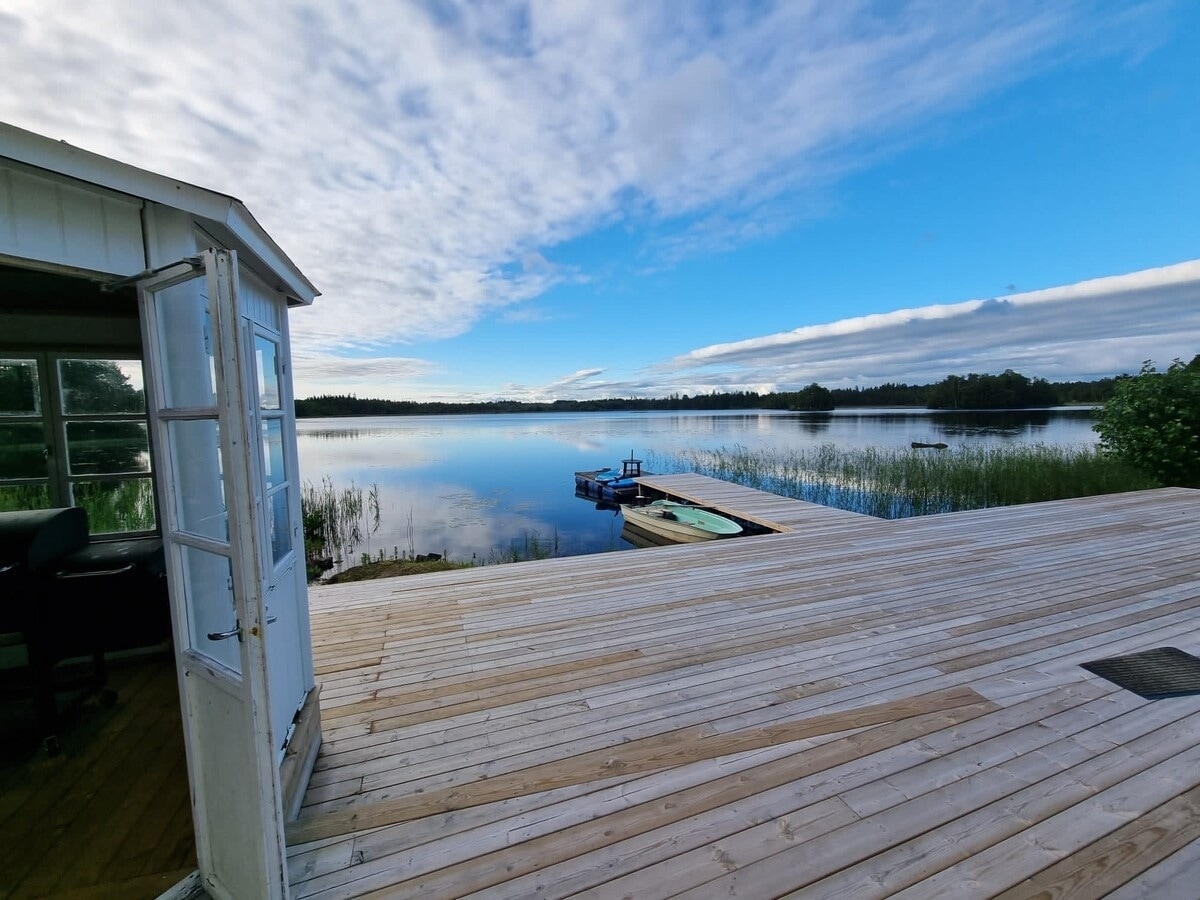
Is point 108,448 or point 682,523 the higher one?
point 108,448

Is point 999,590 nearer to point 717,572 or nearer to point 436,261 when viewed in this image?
point 717,572

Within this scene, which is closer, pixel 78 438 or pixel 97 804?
pixel 97 804

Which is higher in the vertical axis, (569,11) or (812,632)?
(569,11)

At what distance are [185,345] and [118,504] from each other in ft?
8.55

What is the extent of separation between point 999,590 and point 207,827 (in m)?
4.58

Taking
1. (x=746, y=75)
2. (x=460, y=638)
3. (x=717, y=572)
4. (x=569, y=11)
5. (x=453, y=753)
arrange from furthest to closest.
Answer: (x=746, y=75) < (x=569, y=11) < (x=717, y=572) < (x=460, y=638) < (x=453, y=753)

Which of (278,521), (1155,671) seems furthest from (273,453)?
(1155,671)

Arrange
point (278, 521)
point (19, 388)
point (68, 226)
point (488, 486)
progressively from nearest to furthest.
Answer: point (68, 226) < point (278, 521) < point (19, 388) < point (488, 486)

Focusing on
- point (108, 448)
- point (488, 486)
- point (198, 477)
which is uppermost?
point (108, 448)

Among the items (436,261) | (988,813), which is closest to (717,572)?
(988,813)

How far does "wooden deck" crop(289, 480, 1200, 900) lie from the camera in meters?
1.31

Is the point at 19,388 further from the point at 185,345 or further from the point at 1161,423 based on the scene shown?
the point at 1161,423

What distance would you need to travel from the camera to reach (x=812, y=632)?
2.79 m

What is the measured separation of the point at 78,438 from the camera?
2791mm
